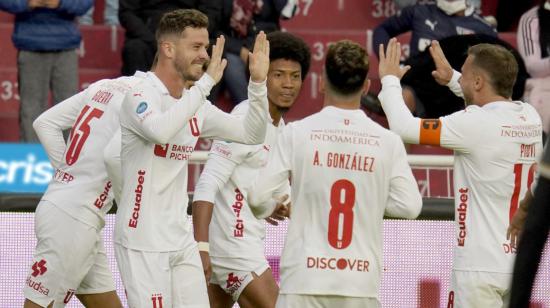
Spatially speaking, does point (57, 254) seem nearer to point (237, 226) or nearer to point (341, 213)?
point (237, 226)

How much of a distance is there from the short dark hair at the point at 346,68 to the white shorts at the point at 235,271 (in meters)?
1.90

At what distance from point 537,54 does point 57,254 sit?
18.1 feet

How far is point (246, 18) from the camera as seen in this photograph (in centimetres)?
1217

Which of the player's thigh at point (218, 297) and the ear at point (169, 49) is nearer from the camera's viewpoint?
the ear at point (169, 49)

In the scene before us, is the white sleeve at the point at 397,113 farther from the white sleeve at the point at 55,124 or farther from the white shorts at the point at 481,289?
the white sleeve at the point at 55,124

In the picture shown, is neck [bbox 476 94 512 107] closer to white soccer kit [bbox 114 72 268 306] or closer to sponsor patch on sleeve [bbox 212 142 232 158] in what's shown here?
white soccer kit [bbox 114 72 268 306]

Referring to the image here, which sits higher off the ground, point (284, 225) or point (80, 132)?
point (80, 132)

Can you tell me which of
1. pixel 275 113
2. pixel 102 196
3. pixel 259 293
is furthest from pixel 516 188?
pixel 102 196

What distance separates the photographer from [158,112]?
275 inches

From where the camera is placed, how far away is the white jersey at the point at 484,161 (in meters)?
7.13

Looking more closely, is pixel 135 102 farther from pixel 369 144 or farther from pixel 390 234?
pixel 390 234

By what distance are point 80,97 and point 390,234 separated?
→ 7.47ft

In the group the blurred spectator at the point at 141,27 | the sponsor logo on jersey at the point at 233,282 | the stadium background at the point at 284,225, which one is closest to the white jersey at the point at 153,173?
the sponsor logo on jersey at the point at 233,282

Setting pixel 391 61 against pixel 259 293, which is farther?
pixel 259 293
